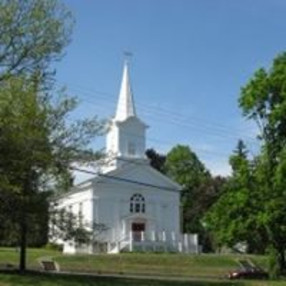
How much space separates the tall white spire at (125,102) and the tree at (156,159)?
35621 millimetres

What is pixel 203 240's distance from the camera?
10650 cm

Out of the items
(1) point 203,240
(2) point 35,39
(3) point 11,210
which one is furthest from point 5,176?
(1) point 203,240

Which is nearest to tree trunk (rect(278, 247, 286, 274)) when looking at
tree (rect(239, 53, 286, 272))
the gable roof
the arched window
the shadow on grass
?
tree (rect(239, 53, 286, 272))

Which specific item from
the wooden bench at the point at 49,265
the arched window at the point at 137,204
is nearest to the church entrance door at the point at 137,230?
the arched window at the point at 137,204

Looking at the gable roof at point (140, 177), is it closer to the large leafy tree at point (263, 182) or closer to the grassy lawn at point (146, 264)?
the grassy lawn at point (146, 264)

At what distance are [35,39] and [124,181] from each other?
55637 mm

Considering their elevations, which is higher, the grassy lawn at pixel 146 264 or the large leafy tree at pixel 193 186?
the large leafy tree at pixel 193 186

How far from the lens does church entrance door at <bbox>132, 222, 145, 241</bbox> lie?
289 feet

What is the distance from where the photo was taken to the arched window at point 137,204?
304 ft

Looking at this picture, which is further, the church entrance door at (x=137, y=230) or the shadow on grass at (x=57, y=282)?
the church entrance door at (x=137, y=230)

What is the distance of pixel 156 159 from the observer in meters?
137

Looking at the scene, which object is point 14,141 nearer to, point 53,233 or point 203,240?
point 53,233

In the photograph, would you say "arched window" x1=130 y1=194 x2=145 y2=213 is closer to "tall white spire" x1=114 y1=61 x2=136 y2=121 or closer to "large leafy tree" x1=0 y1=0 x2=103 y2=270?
"tall white spire" x1=114 y1=61 x2=136 y2=121

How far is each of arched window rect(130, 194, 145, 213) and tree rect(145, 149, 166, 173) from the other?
39.2 meters
